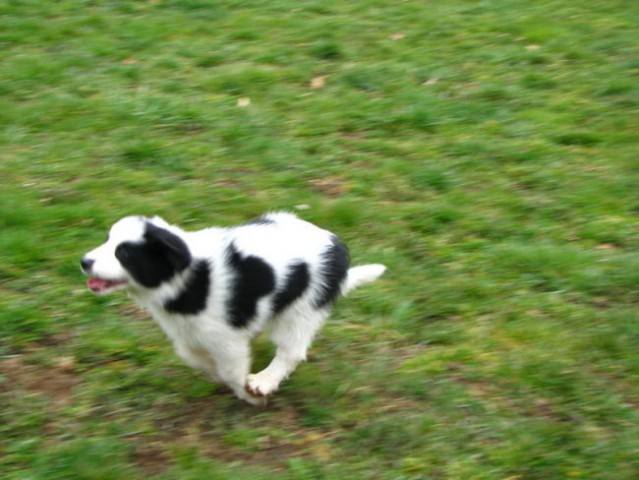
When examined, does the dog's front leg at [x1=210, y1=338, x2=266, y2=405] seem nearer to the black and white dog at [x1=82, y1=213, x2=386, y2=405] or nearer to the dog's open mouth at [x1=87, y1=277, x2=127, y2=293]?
the black and white dog at [x1=82, y1=213, x2=386, y2=405]

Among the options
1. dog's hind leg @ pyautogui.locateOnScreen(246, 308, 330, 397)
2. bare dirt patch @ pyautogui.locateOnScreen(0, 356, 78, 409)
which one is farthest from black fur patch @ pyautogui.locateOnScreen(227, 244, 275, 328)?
bare dirt patch @ pyautogui.locateOnScreen(0, 356, 78, 409)

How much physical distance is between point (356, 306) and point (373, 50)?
3.93m

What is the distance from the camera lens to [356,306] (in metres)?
5.23

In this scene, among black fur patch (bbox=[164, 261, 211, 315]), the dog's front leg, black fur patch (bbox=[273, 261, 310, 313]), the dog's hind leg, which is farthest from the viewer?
the dog's hind leg

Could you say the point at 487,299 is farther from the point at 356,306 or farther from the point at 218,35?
the point at 218,35

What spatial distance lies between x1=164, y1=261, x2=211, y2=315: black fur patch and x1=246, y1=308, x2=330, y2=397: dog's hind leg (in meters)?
0.44

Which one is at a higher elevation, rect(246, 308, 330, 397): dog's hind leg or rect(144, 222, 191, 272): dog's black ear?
rect(144, 222, 191, 272): dog's black ear

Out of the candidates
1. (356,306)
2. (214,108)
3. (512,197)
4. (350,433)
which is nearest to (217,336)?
(350,433)

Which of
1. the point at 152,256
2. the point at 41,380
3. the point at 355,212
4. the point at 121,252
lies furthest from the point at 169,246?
the point at 355,212

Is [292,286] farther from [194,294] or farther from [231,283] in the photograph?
[194,294]

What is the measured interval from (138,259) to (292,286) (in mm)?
729

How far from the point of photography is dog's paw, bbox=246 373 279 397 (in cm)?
434

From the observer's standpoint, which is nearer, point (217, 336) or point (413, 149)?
point (217, 336)

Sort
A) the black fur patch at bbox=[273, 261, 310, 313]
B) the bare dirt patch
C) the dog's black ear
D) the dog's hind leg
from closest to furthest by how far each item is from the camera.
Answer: the dog's black ear < the black fur patch at bbox=[273, 261, 310, 313] < the dog's hind leg < the bare dirt patch
